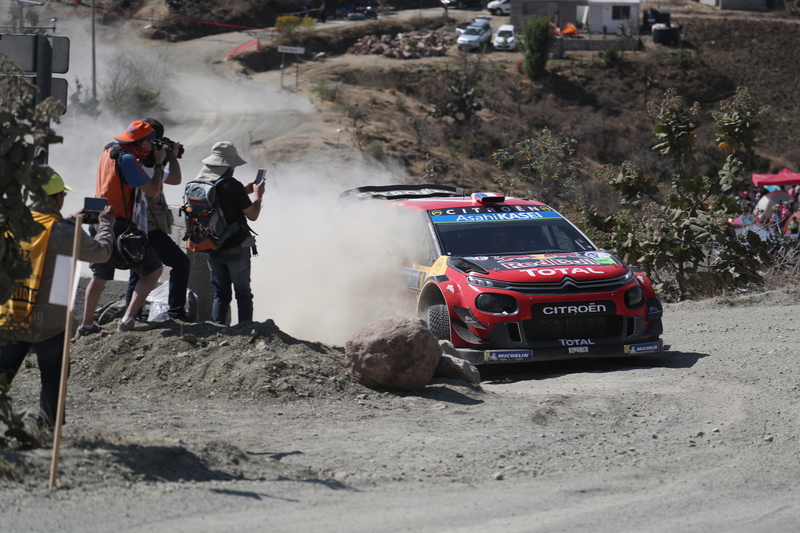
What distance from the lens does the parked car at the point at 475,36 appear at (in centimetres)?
6131

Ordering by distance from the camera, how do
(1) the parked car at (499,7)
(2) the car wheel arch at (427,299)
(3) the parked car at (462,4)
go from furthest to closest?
(3) the parked car at (462,4)
(1) the parked car at (499,7)
(2) the car wheel arch at (427,299)

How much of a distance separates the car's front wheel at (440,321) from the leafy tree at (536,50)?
51.1m

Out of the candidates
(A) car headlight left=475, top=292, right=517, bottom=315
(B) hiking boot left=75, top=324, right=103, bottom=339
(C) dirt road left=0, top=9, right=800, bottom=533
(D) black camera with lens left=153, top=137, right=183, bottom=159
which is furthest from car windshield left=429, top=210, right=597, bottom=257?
(B) hiking boot left=75, top=324, right=103, bottom=339

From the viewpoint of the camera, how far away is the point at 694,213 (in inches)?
464

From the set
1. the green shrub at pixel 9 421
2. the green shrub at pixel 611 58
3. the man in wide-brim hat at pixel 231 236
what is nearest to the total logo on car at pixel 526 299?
the man in wide-brim hat at pixel 231 236

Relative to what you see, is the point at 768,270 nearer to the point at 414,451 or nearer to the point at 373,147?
the point at 414,451

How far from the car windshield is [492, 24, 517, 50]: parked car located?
2208 inches

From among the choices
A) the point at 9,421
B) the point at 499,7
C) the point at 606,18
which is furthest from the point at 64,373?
the point at 499,7

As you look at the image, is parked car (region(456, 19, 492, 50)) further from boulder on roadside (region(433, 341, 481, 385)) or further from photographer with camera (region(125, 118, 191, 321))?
boulder on roadside (region(433, 341, 481, 385))

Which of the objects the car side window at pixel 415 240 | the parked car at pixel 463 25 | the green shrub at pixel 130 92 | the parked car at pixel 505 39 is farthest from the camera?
the parked car at pixel 463 25

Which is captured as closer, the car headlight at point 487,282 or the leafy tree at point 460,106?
the car headlight at point 487,282

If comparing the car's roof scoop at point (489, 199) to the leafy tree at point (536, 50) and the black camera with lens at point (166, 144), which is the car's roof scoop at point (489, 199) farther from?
the leafy tree at point (536, 50)

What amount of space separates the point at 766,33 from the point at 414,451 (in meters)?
73.8

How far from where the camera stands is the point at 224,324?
7973 millimetres
